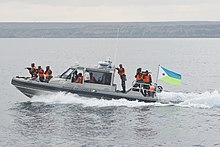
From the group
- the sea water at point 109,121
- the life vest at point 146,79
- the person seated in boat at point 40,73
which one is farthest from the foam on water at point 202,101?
the person seated in boat at point 40,73

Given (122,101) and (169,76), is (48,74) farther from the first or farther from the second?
(169,76)

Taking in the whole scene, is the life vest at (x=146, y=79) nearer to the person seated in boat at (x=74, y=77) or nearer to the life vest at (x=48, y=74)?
the person seated in boat at (x=74, y=77)

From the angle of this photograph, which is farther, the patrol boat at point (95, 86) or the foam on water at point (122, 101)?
Result: the patrol boat at point (95, 86)

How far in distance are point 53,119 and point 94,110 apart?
9.08 feet

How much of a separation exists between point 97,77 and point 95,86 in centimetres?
54

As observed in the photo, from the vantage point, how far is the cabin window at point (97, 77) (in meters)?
25.1

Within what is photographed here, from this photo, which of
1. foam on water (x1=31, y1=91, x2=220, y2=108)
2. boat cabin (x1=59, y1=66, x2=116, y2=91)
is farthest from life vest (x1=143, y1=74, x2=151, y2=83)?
boat cabin (x1=59, y1=66, x2=116, y2=91)

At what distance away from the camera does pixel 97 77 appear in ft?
82.7

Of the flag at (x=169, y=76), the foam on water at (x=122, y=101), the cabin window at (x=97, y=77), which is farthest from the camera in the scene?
the cabin window at (x=97, y=77)

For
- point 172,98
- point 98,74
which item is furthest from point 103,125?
point 172,98

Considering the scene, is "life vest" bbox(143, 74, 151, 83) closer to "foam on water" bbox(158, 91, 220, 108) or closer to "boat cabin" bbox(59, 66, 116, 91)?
"foam on water" bbox(158, 91, 220, 108)

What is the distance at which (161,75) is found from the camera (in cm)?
2491

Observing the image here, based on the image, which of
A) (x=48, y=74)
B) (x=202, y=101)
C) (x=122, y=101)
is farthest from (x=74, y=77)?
(x=202, y=101)

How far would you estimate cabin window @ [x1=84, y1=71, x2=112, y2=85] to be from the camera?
82.2 feet
